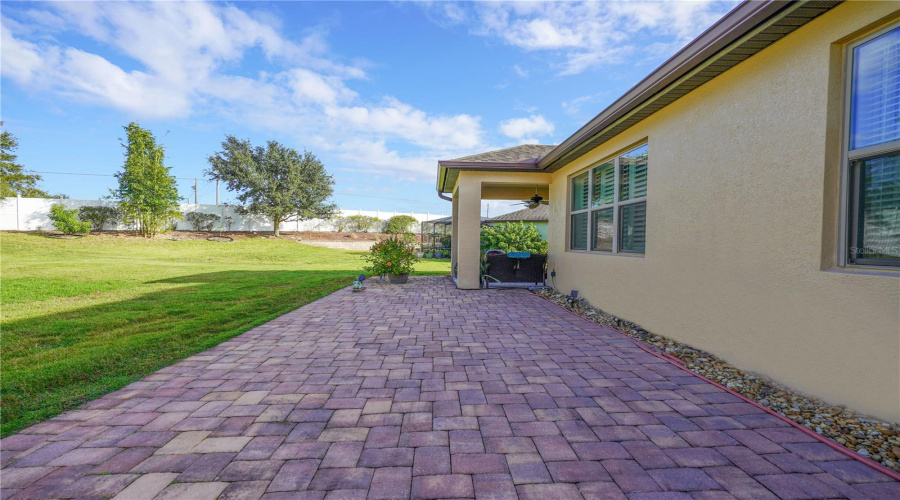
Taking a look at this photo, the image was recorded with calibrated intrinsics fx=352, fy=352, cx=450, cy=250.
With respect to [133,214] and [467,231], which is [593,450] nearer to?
[467,231]

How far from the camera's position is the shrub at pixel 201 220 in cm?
2388

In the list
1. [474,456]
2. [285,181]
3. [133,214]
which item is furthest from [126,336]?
[285,181]

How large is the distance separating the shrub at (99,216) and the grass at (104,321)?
42.2ft

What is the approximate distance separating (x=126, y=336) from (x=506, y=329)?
422 cm

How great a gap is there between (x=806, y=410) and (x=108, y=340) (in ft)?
19.5

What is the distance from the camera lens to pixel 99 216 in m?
20.4

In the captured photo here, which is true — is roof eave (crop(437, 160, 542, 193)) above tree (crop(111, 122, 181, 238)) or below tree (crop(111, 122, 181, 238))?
below

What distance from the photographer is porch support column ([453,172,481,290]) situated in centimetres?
753

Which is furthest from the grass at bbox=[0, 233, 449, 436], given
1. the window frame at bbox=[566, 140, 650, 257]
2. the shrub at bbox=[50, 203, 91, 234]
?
the shrub at bbox=[50, 203, 91, 234]

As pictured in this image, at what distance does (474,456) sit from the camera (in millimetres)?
1770

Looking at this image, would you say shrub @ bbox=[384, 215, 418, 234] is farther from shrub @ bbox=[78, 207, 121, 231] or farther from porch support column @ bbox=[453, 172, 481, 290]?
porch support column @ bbox=[453, 172, 481, 290]

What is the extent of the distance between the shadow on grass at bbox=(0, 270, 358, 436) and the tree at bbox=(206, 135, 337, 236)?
2075 cm

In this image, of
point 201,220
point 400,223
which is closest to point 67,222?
point 201,220

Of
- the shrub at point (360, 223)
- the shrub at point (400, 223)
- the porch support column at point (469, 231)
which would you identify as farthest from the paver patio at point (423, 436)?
the shrub at point (360, 223)
